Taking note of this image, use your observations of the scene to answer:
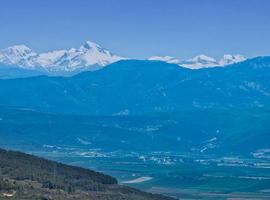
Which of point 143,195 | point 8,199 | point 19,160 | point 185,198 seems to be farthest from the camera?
point 185,198

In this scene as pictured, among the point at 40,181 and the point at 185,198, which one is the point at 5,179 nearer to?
the point at 40,181

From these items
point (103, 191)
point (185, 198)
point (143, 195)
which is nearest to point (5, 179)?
point (103, 191)

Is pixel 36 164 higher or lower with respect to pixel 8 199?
higher

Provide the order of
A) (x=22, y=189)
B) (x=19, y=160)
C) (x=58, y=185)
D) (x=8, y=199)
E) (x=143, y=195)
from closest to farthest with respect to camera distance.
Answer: (x=8, y=199)
(x=22, y=189)
(x=58, y=185)
(x=143, y=195)
(x=19, y=160)

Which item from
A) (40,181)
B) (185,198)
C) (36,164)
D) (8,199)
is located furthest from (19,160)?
(185,198)

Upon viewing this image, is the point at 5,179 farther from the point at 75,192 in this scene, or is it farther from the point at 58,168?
the point at 58,168

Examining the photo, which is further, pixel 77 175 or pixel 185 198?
pixel 185 198
